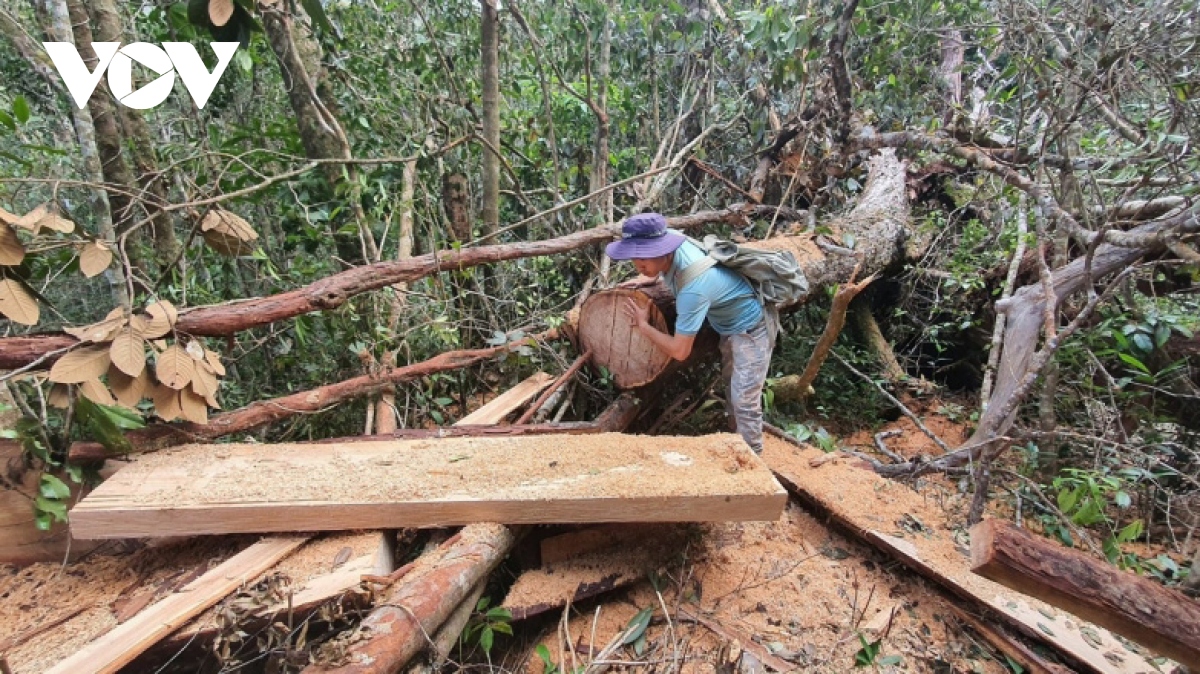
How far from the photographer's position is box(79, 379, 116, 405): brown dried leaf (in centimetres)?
214

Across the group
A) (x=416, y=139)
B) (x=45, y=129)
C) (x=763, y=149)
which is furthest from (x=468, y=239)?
(x=45, y=129)

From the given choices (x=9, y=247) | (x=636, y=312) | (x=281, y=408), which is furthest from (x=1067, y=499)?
(x=9, y=247)

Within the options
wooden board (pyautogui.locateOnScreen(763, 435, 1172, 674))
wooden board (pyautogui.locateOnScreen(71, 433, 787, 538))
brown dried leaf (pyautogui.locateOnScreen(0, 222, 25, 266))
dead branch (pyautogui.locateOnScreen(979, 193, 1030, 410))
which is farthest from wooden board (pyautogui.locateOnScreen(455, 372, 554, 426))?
dead branch (pyautogui.locateOnScreen(979, 193, 1030, 410))

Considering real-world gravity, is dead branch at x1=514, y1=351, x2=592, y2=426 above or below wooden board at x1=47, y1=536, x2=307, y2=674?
below

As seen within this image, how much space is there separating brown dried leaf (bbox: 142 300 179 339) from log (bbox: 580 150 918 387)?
204cm

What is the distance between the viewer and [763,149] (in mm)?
5707

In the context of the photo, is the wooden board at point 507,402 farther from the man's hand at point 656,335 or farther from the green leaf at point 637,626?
the green leaf at point 637,626

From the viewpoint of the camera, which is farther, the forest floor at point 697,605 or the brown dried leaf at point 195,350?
the brown dried leaf at point 195,350

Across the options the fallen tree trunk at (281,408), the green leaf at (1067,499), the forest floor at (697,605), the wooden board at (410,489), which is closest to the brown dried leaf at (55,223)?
the fallen tree trunk at (281,408)

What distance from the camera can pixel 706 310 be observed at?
295cm

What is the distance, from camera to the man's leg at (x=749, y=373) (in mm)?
3246

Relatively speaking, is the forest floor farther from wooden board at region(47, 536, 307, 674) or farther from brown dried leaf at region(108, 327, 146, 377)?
brown dried leaf at region(108, 327, 146, 377)

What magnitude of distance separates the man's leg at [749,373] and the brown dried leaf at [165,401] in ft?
8.91

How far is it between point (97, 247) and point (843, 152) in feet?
17.1
